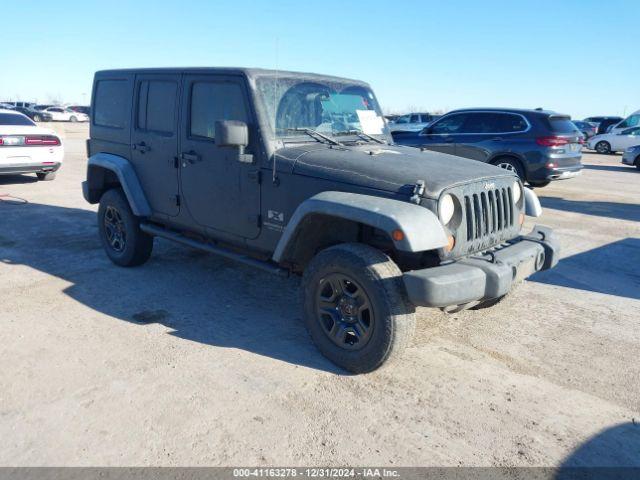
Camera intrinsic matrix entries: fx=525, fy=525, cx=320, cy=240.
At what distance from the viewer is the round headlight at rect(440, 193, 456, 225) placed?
11.2 ft

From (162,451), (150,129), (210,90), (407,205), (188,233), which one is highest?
(210,90)

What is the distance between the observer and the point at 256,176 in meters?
4.21

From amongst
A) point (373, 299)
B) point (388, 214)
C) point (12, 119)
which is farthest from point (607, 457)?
point (12, 119)

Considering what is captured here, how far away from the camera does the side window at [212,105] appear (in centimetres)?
436

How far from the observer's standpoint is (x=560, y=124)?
11078mm

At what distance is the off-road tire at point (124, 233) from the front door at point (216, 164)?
103 cm

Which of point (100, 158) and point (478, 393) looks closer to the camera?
point (478, 393)

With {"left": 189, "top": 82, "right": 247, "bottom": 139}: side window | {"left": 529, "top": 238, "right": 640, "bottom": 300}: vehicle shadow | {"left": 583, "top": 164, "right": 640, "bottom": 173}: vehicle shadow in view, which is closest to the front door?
{"left": 189, "top": 82, "right": 247, "bottom": 139}: side window

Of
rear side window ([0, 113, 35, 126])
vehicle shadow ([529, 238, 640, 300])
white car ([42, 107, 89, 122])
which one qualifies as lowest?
vehicle shadow ([529, 238, 640, 300])

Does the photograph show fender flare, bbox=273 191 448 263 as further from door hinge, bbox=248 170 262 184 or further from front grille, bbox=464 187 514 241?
door hinge, bbox=248 170 262 184

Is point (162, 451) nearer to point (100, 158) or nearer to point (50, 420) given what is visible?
point (50, 420)

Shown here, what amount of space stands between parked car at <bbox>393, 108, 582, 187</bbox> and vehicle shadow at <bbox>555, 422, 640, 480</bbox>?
8.24m

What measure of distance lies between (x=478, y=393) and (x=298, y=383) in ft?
3.89

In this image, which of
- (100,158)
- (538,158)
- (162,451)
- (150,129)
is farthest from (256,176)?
(538,158)
